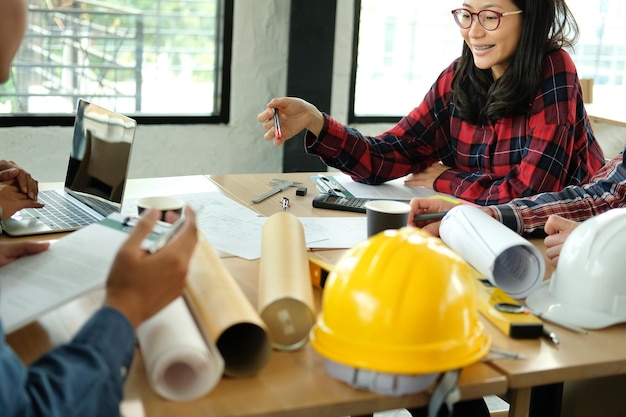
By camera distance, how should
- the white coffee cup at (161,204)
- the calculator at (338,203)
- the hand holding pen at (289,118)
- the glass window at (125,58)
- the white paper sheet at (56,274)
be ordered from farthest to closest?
the glass window at (125,58) < the hand holding pen at (289,118) < the calculator at (338,203) < the white coffee cup at (161,204) < the white paper sheet at (56,274)

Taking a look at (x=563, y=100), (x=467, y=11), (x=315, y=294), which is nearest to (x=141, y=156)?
(x=467, y=11)

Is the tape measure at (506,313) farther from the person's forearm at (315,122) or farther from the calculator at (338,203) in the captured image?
the person's forearm at (315,122)

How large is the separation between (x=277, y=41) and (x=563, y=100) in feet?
6.24

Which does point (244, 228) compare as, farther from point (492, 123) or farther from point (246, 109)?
point (246, 109)

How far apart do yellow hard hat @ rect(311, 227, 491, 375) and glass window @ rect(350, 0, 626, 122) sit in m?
2.97

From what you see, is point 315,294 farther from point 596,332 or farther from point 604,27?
point 604,27

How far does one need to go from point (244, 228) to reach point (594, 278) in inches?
29.3

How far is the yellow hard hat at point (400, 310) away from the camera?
990mm

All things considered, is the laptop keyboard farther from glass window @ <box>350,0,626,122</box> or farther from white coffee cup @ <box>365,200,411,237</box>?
glass window @ <box>350,0,626,122</box>

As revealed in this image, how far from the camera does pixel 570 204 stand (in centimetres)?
179

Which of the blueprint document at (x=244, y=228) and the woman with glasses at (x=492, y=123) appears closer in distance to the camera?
the blueprint document at (x=244, y=228)

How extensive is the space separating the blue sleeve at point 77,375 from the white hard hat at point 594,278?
2.28 ft

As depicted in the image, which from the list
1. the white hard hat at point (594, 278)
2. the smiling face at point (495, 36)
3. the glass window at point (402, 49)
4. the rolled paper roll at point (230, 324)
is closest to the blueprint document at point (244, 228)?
the rolled paper roll at point (230, 324)

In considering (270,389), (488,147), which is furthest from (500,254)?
(488,147)
